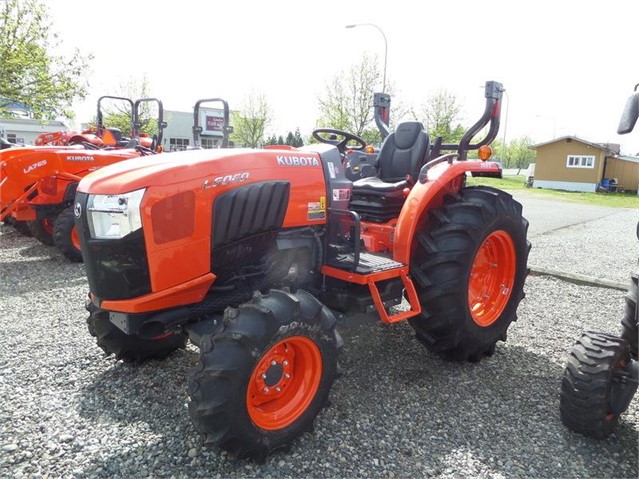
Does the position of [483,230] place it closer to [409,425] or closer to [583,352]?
[583,352]

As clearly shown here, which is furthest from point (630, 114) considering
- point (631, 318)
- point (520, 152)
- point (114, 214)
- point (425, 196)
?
point (520, 152)

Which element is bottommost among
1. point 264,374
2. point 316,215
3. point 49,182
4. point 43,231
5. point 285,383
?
point 43,231

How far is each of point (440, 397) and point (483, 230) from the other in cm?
117

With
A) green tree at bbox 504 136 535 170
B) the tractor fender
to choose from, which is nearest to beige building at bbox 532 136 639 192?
the tractor fender

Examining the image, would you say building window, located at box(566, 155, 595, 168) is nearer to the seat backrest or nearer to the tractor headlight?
the seat backrest

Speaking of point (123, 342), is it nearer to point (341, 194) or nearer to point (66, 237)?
point (341, 194)

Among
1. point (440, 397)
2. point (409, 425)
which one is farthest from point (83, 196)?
point (440, 397)

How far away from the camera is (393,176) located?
420 cm

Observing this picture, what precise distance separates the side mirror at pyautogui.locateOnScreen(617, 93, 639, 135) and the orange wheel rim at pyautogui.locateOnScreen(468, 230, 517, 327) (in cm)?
147

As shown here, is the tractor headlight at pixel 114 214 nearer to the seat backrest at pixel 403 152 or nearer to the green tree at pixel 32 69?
the seat backrest at pixel 403 152

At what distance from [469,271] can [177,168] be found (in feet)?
6.63

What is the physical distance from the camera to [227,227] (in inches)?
105

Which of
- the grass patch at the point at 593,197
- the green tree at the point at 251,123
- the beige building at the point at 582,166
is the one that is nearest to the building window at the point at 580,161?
the beige building at the point at 582,166

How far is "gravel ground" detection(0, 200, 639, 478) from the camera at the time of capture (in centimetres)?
239
